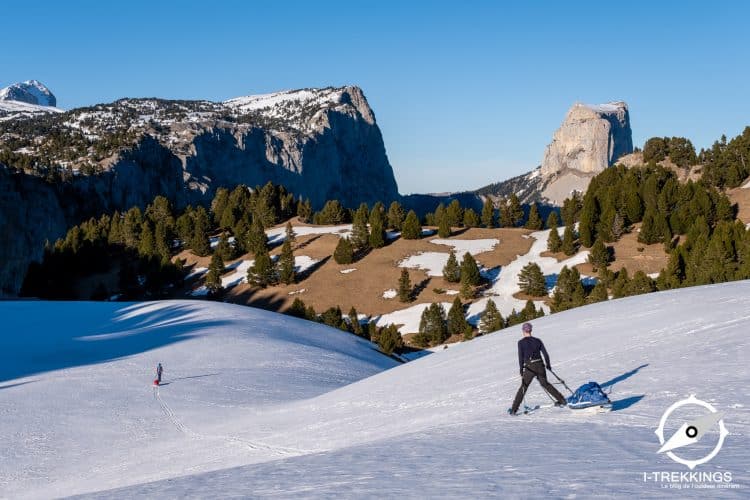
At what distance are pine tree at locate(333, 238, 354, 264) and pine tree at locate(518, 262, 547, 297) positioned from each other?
2277 centimetres

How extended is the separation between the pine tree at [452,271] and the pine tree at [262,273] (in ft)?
69.1

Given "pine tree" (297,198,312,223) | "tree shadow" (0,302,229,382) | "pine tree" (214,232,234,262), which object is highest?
"pine tree" (297,198,312,223)

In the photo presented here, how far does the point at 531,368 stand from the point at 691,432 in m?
3.68

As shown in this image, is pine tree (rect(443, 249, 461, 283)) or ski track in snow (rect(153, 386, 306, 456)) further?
pine tree (rect(443, 249, 461, 283))

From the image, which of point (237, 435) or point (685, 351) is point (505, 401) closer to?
point (685, 351)

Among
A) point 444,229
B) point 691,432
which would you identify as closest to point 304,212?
point 444,229

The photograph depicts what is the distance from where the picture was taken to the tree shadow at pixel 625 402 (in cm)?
1157

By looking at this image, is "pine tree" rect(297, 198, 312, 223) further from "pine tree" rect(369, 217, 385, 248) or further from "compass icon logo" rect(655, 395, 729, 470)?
"compass icon logo" rect(655, 395, 729, 470)

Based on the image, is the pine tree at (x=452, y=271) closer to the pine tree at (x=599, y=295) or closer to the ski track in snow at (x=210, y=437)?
the pine tree at (x=599, y=295)

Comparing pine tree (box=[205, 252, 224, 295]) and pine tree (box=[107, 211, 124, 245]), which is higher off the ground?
pine tree (box=[107, 211, 124, 245])

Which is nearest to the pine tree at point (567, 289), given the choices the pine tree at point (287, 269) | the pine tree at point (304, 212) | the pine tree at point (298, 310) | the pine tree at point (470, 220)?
the pine tree at point (298, 310)

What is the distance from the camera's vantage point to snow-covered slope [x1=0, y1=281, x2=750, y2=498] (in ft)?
25.6

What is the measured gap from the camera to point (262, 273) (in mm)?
76688

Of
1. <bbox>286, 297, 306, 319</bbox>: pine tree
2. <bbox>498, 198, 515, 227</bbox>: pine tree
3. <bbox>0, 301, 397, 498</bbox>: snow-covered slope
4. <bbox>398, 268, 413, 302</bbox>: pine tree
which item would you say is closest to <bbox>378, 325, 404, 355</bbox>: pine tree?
<bbox>0, 301, 397, 498</bbox>: snow-covered slope
